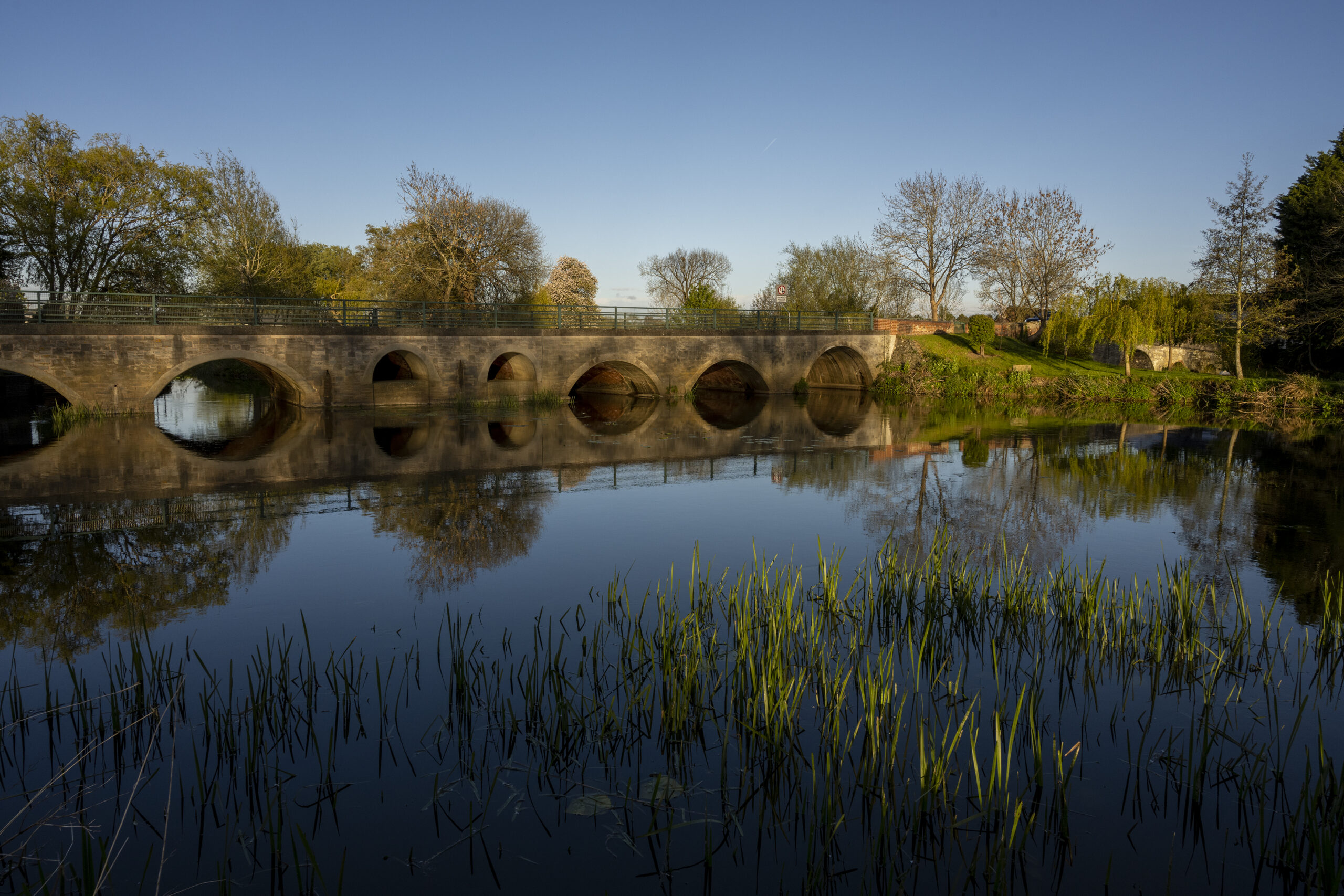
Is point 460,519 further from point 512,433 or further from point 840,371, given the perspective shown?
point 840,371

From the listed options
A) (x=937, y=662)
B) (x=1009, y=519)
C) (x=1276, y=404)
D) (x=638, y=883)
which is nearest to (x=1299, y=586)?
(x=1009, y=519)

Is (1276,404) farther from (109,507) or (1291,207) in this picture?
(109,507)

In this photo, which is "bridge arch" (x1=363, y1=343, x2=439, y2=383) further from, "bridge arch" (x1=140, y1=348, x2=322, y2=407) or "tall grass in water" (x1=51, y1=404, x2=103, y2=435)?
"tall grass in water" (x1=51, y1=404, x2=103, y2=435)

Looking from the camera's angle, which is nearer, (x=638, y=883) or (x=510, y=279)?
(x=638, y=883)

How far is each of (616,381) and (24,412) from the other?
20.5 meters

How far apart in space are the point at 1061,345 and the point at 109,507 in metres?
40.0

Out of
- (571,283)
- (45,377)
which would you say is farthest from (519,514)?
(571,283)

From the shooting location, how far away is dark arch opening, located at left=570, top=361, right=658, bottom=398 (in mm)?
33312

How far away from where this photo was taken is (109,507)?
458 inches

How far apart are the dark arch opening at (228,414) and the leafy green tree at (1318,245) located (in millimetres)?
34084

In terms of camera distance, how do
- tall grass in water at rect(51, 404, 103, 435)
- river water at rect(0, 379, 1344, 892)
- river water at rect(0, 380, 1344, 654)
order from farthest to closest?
tall grass in water at rect(51, 404, 103, 435) < river water at rect(0, 380, 1344, 654) < river water at rect(0, 379, 1344, 892)

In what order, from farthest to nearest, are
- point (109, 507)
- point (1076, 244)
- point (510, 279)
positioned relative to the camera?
1. point (510, 279)
2. point (1076, 244)
3. point (109, 507)

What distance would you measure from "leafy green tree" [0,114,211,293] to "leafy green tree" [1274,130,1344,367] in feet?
135

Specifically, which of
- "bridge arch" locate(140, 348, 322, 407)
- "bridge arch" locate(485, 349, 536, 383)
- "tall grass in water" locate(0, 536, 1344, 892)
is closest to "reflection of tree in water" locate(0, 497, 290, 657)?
"tall grass in water" locate(0, 536, 1344, 892)
